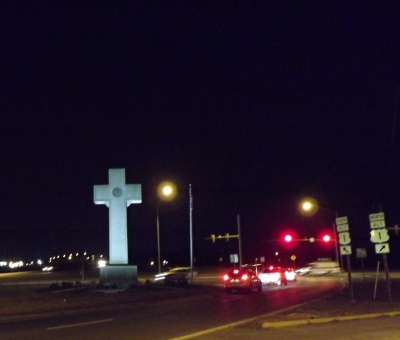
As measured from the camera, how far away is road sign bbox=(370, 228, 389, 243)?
89.6 feet

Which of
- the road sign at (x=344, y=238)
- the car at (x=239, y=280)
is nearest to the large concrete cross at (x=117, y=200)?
the car at (x=239, y=280)

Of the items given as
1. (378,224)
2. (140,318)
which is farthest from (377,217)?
(140,318)

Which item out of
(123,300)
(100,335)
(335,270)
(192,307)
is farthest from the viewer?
(335,270)

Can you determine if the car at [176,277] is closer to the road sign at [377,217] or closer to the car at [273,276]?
the car at [273,276]

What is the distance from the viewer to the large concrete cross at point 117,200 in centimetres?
4228

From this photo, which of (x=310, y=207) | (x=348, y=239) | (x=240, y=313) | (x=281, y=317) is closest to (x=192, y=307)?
(x=240, y=313)

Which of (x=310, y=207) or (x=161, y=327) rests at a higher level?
(x=310, y=207)

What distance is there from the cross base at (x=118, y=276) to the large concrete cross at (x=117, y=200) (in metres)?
0.68

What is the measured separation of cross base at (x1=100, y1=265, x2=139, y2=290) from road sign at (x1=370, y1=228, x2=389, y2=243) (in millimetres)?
18016

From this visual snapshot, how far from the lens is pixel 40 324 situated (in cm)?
2281

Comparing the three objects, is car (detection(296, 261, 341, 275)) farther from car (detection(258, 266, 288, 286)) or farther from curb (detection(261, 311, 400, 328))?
curb (detection(261, 311, 400, 328))

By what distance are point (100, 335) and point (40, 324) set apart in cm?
467

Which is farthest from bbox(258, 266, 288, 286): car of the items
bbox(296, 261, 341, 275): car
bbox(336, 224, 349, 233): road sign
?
bbox(296, 261, 341, 275): car

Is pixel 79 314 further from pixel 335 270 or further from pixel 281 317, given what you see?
pixel 335 270
